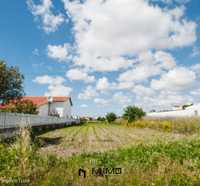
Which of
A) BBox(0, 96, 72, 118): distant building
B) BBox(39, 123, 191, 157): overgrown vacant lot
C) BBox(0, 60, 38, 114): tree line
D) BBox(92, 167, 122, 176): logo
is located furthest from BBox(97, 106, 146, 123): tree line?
BBox(92, 167, 122, 176): logo

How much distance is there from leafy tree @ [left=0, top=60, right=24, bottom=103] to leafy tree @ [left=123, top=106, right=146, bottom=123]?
43337mm

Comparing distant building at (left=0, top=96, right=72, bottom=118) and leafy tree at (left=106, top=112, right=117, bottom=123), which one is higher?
distant building at (left=0, top=96, right=72, bottom=118)

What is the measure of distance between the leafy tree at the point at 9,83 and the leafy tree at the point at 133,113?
43.3m

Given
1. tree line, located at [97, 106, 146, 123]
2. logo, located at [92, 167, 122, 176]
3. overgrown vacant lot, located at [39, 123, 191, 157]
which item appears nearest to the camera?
logo, located at [92, 167, 122, 176]

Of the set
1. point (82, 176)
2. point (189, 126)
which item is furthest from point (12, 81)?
point (189, 126)

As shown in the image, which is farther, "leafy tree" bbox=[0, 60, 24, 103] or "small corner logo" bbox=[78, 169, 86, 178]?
"leafy tree" bbox=[0, 60, 24, 103]

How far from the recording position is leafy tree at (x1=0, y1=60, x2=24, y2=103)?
56.3 ft

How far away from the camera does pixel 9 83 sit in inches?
698

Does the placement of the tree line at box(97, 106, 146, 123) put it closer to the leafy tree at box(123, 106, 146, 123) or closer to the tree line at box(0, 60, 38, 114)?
the leafy tree at box(123, 106, 146, 123)

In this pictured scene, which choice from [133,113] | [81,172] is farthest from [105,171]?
[133,113]

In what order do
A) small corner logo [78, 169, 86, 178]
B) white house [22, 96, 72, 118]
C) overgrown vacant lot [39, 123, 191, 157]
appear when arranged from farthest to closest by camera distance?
white house [22, 96, 72, 118] → overgrown vacant lot [39, 123, 191, 157] → small corner logo [78, 169, 86, 178]

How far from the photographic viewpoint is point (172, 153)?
8445mm

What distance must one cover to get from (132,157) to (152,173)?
199 cm

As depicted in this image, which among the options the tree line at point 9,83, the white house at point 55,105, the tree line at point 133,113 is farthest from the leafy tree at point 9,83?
the white house at point 55,105
